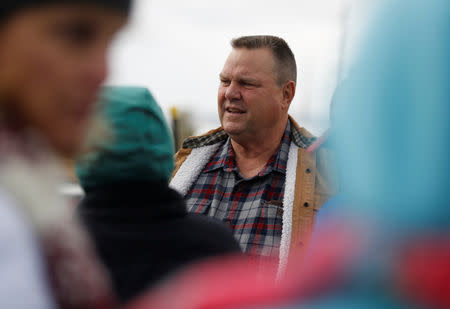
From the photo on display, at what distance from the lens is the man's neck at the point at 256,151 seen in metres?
3.08

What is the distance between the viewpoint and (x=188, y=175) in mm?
2971

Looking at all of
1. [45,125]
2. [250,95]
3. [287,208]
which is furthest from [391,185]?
[250,95]

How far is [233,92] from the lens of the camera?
3.25m

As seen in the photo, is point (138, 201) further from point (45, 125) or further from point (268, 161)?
point (268, 161)

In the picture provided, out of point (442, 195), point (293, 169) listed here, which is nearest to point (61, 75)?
point (442, 195)

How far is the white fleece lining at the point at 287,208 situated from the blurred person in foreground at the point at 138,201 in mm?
978

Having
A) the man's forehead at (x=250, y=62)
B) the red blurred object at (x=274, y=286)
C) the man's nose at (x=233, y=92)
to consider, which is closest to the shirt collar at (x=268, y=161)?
the man's nose at (x=233, y=92)

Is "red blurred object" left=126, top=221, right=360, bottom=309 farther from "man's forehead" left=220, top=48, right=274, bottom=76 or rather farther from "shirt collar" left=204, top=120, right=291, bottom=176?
"man's forehead" left=220, top=48, right=274, bottom=76

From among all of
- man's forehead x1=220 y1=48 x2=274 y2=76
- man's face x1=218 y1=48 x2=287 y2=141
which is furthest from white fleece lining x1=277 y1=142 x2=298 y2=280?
man's forehead x1=220 y1=48 x2=274 y2=76

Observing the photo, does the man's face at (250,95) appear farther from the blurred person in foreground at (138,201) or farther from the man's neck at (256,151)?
the blurred person in foreground at (138,201)

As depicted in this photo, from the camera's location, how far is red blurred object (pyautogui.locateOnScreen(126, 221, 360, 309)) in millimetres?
633

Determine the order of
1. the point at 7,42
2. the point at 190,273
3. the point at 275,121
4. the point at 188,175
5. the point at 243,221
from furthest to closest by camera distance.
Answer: the point at 275,121, the point at 188,175, the point at 243,221, the point at 190,273, the point at 7,42

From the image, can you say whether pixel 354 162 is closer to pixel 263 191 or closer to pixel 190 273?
pixel 190 273

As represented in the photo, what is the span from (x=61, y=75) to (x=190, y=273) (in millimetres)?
386
